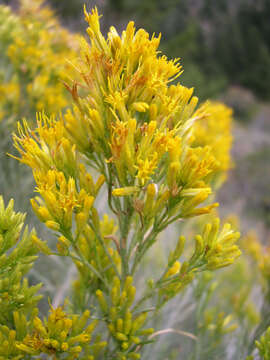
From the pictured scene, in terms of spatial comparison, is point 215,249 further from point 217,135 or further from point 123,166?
point 217,135

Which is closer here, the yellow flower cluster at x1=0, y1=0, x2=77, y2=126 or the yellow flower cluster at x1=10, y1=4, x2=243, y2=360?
the yellow flower cluster at x1=10, y1=4, x2=243, y2=360

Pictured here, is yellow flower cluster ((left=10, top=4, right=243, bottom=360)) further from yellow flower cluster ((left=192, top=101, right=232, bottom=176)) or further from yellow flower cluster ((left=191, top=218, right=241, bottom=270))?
yellow flower cluster ((left=192, top=101, right=232, bottom=176))

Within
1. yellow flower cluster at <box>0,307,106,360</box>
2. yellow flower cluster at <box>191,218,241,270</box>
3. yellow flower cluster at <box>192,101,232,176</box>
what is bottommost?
yellow flower cluster at <box>0,307,106,360</box>

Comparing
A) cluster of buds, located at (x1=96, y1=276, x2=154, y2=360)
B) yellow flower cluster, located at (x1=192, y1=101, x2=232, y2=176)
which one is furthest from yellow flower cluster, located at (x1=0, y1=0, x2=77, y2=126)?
cluster of buds, located at (x1=96, y1=276, x2=154, y2=360)

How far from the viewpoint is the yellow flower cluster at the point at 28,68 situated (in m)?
2.79

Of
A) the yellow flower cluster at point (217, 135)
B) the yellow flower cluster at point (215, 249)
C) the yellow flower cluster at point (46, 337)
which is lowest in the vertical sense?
the yellow flower cluster at point (46, 337)

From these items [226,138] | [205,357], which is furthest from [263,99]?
[205,357]

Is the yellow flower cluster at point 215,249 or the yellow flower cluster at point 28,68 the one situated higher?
the yellow flower cluster at point 28,68

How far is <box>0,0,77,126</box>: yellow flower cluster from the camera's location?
2.79m

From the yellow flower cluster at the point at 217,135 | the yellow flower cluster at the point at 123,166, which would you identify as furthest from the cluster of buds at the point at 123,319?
the yellow flower cluster at the point at 217,135

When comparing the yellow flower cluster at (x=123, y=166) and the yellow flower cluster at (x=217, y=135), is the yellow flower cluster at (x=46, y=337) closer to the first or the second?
the yellow flower cluster at (x=123, y=166)

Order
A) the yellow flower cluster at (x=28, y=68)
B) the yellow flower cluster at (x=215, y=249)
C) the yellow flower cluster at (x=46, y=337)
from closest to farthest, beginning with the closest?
1. the yellow flower cluster at (x=46, y=337)
2. the yellow flower cluster at (x=215, y=249)
3. the yellow flower cluster at (x=28, y=68)

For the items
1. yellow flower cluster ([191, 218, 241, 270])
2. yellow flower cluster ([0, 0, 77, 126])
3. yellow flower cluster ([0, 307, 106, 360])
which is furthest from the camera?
yellow flower cluster ([0, 0, 77, 126])

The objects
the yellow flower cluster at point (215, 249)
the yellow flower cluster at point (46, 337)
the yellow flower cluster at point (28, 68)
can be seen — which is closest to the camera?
the yellow flower cluster at point (46, 337)
